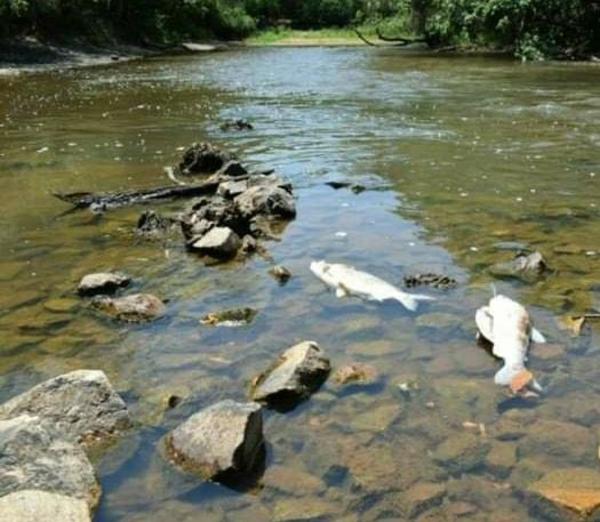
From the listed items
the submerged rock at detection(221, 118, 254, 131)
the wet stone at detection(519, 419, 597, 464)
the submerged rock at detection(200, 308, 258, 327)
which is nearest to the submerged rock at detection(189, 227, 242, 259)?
the submerged rock at detection(200, 308, 258, 327)

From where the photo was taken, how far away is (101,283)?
668cm

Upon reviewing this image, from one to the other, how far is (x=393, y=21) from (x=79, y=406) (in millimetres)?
64110

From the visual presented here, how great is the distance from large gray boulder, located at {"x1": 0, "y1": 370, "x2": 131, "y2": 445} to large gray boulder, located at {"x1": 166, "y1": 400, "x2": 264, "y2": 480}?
42 cm

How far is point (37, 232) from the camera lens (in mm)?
8633

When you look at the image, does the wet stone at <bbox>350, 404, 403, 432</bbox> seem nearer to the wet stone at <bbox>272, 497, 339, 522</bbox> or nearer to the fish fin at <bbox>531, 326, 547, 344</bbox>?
the wet stone at <bbox>272, 497, 339, 522</bbox>

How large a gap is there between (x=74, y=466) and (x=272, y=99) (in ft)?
60.4

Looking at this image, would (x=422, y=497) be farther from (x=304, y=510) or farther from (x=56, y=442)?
(x=56, y=442)

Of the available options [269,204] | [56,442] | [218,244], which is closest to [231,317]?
[218,244]

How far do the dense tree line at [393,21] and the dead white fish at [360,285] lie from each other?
29.7m

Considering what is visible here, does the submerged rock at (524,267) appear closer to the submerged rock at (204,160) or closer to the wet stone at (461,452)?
the wet stone at (461,452)

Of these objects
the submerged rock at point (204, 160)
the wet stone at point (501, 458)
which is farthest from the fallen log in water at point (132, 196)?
the wet stone at point (501, 458)

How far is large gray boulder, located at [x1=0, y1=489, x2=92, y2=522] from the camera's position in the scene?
3.31m

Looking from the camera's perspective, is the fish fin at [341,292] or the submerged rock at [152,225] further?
the submerged rock at [152,225]

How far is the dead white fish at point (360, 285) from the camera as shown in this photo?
20.6 feet
